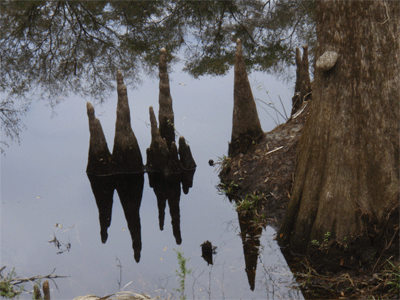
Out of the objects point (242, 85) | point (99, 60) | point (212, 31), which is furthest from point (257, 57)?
point (242, 85)

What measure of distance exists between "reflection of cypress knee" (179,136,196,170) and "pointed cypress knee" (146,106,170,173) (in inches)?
15.2

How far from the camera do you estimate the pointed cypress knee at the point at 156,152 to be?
984 cm

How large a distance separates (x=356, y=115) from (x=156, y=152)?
6.02 metres

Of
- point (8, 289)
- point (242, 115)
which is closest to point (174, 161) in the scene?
point (242, 115)

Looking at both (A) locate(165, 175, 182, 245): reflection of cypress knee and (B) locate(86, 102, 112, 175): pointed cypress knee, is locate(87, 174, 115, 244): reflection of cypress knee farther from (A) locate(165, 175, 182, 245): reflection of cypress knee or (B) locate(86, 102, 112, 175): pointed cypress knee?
(A) locate(165, 175, 182, 245): reflection of cypress knee

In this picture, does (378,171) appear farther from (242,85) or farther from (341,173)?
(242,85)

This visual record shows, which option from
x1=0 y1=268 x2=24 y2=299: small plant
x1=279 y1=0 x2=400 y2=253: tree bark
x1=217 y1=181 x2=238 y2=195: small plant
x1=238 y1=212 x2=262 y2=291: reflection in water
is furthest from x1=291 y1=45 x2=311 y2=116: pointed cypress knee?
x1=0 y1=268 x2=24 y2=299: small plant

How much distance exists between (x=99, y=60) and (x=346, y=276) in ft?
46.9

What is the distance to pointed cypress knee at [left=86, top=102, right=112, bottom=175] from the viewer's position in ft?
32.1

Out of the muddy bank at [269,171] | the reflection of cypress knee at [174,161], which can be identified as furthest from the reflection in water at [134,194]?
the muddy bank at [269,171]

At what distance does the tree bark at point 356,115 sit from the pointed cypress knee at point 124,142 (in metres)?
5.59

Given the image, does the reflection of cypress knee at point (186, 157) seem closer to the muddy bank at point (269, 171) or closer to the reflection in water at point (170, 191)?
the reflection in water at point (170, 191)

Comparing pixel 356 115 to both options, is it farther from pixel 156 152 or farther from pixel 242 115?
pixel 156 152

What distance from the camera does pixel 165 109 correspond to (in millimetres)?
10359
